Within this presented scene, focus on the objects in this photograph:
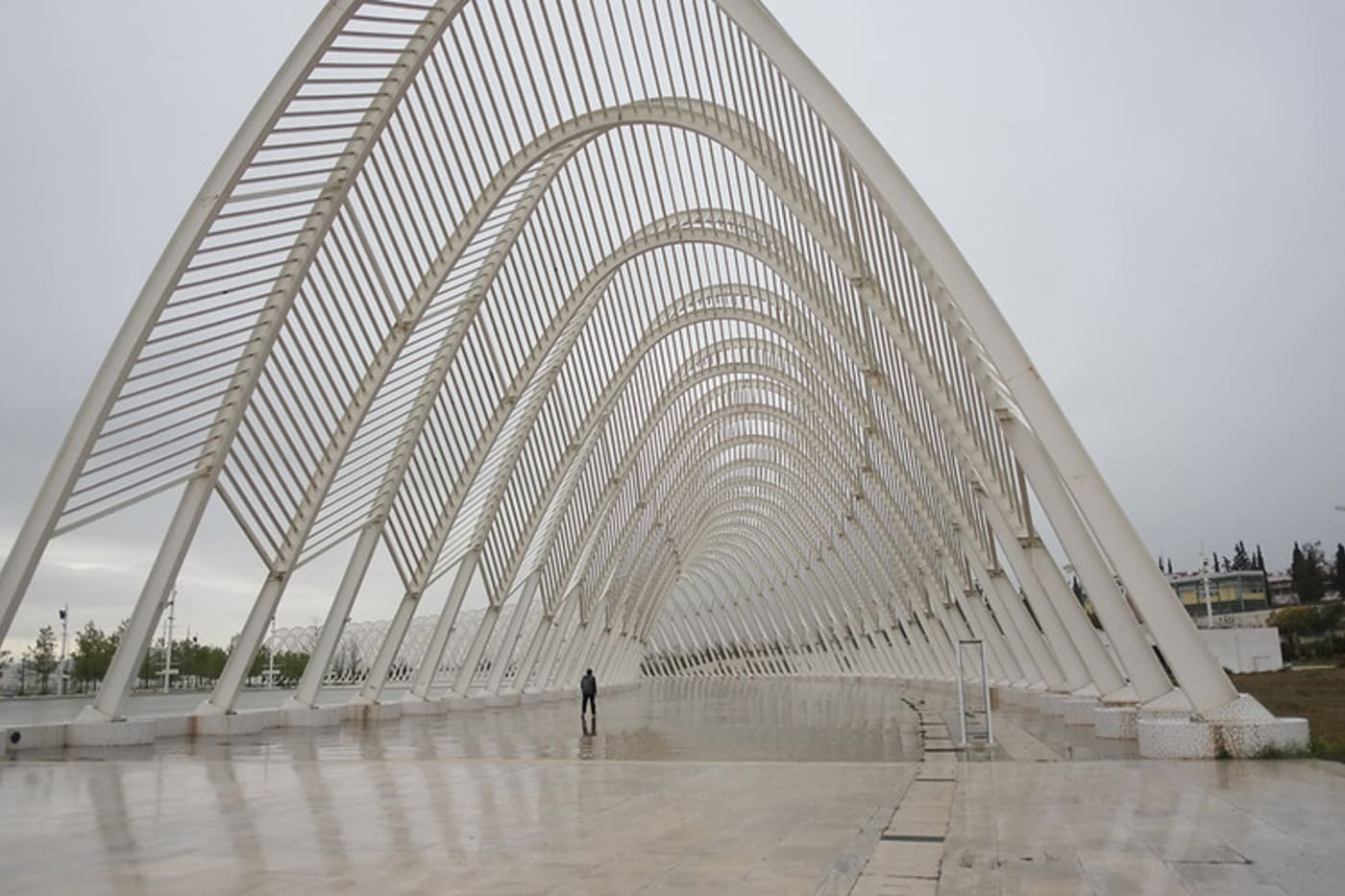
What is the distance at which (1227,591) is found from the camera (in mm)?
121938

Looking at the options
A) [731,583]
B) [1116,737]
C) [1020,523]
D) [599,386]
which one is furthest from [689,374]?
[731,583]

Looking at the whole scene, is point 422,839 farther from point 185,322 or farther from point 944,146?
point 944,146

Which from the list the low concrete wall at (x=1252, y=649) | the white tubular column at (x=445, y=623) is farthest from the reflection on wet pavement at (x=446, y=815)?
the low concrete wall at (x=1252, y=649)

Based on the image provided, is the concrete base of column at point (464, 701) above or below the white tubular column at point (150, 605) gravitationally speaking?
below

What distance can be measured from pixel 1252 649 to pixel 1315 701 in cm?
2275

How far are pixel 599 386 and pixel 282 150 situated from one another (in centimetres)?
1676

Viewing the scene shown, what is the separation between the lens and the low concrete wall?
42.1 meters

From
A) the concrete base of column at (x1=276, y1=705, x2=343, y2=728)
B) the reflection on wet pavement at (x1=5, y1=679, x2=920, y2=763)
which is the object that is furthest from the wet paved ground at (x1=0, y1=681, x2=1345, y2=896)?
the concrete base of column at (x1=276, y1=705, x2=343, y2=728)

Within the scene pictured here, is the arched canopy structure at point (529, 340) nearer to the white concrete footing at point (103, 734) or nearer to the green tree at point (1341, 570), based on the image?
the white concrete footing at point (103, 734)

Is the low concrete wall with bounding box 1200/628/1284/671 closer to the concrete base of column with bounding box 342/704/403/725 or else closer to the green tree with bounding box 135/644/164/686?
the concrete base of column with bounding box 342/704/403/725

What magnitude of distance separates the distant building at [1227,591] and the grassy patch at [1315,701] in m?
80.1

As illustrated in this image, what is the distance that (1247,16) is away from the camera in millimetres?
12734

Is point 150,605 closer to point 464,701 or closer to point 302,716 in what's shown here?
point 302,716

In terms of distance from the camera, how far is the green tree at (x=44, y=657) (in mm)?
66625
